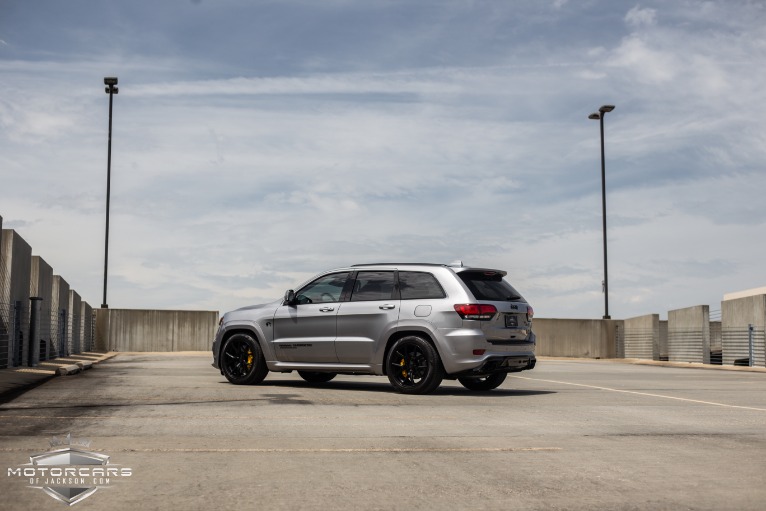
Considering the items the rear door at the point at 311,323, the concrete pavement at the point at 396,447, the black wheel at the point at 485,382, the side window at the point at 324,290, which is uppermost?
the side window at the point at 324,290

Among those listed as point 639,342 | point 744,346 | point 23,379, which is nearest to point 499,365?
point 23,379

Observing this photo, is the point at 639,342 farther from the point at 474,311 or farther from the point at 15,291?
the point at 474,311

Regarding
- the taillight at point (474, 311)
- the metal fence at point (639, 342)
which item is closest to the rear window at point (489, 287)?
the taillight at point (474, 311)

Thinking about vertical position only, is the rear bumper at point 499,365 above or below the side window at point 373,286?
below

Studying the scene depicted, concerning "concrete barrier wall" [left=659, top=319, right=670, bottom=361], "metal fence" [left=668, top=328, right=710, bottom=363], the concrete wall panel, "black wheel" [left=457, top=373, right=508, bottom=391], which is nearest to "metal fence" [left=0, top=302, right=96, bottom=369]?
the concrete wall panel

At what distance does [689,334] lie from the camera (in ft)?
114

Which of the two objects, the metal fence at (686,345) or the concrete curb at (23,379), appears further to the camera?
the metal fence at (686,345)

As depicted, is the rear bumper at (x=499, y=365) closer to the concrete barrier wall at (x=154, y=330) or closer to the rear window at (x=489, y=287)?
the rear window at (x=489, y=287)

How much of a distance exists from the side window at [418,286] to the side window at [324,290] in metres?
1.03

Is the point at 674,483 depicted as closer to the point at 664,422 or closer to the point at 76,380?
the point at 664,422

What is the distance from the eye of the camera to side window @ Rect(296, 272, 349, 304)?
14.0 metres

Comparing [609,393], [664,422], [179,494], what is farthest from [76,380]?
[179,494]

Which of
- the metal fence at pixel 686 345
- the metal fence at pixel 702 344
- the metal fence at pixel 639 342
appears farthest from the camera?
the metal fence at pixel 639 342
